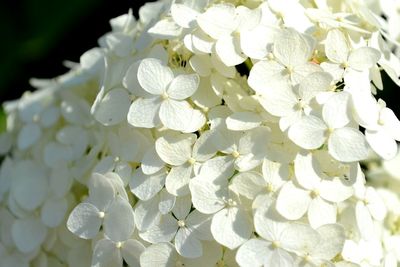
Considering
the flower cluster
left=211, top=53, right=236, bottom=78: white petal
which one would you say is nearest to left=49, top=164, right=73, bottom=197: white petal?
the flower cluster

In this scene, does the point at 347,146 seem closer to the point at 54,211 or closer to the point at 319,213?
the point at 319,213

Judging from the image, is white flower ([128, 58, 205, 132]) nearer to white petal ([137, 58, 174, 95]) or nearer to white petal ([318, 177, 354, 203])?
white petal ([137, 58, 174, 95])

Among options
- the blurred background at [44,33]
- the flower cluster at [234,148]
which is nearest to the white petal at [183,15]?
the flower cluster at [234,148]

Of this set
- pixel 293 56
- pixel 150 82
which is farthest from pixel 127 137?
pixel 293 56

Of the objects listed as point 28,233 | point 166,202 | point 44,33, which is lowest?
point 44,33

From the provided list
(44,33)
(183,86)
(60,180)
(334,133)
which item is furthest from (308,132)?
(44,33)

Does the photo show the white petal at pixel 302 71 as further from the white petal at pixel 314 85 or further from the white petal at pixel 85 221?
the white petal at pixel 85 221

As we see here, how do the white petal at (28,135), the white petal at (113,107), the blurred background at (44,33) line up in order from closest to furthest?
1. the white petal at (113,107)
2. the white petal at (28,135)
3. the blurred background at (44,33)
